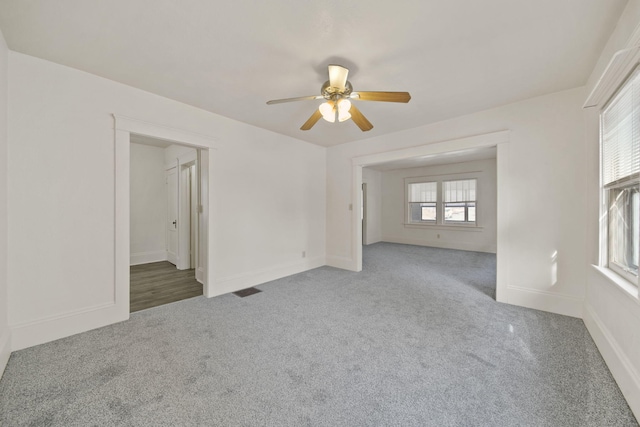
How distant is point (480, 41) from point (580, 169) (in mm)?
1911

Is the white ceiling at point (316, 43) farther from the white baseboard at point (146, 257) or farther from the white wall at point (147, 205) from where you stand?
the white baseboard at point (146, 257)

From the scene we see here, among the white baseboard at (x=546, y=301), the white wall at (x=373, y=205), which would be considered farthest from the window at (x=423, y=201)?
the white baseboard at (x=546, y=301)

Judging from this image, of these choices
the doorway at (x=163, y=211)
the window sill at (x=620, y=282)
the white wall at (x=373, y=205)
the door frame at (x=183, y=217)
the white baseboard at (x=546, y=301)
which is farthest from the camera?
the white wall at (x=373, y=205)

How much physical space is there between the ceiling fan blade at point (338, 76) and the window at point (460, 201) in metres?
6.24

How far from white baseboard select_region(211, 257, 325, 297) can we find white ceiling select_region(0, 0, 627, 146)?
2391mm

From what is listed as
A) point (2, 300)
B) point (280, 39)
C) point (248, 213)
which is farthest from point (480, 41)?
point (2, 300)

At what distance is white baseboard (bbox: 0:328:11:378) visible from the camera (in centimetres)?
180

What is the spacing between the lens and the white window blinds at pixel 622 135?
167 centimetres

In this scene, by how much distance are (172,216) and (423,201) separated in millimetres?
6840

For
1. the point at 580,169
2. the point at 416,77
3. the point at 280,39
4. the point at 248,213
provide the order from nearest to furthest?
1. the point at 280,39
2. the point at 416,77
3. the point at 580,169
4. the point at 248,213

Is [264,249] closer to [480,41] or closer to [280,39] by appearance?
[280,39]

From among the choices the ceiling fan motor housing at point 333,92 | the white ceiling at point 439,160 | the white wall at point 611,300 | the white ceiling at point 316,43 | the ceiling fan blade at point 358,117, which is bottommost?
the white wall at point 611,300

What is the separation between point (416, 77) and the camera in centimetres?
244

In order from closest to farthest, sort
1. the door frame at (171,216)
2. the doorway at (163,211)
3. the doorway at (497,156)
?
1. the doorway at (497,156)
2. the doorway at (163,211)
3. the door frame at (171,216)
